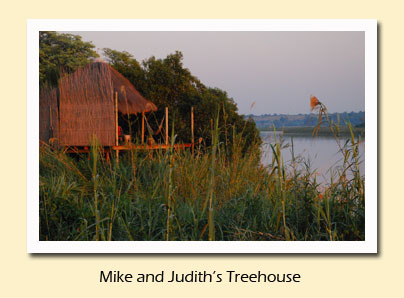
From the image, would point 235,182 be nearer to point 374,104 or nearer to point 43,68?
point 374,104

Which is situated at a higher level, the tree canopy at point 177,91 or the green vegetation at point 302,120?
the tree canopy at point 177,91

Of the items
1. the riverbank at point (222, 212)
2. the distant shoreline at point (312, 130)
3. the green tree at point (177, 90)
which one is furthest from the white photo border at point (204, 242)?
the green tree at point (177, 90)

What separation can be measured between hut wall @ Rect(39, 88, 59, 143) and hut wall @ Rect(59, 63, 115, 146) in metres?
0.20

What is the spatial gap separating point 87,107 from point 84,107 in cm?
9

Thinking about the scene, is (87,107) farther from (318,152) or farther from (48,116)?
(318,152)

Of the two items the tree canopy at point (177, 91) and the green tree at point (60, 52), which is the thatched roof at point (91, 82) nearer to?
the tree canopy at point (177, 91)

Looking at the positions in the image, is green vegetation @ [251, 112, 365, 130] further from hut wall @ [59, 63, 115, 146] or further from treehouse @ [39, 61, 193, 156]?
hut wall @ [59, 63, 115, 146]

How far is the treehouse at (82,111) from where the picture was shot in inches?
323

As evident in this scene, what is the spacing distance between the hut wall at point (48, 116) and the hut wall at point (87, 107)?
20 centimetres

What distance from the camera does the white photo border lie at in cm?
310

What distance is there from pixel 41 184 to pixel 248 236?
1.80 meters

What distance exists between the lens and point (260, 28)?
348 centimetres

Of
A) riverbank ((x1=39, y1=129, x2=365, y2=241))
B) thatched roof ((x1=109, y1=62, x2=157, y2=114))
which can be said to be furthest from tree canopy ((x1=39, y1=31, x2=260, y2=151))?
riverbank ((x1=39, y1=129, x2=365, y2=241))

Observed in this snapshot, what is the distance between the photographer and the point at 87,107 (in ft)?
28.5
